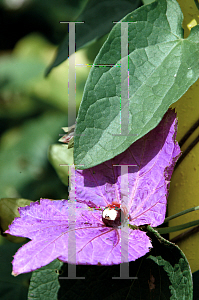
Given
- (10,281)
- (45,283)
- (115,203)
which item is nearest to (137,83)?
(115,203)

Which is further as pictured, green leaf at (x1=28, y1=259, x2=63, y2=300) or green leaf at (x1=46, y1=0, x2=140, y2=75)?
green leaf at (x1=46, y1=0, x2=140, y2=75)

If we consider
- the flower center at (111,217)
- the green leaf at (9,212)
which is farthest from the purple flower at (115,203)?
the green leaf at (9,212)

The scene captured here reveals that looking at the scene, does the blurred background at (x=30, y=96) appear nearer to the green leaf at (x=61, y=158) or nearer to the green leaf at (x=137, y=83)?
the green leaf at (x=61, y=158)

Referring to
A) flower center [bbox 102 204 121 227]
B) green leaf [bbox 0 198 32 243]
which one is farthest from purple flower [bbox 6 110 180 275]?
green leaf [bbox 0 198 32 243]

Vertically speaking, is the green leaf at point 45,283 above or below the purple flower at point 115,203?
below

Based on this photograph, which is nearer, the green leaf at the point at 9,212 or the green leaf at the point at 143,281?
the green leaf at the point at 143,281

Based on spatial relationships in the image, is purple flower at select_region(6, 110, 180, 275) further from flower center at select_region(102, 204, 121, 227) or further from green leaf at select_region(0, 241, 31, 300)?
green leaf at select_region(0, 241, 31, 300)
